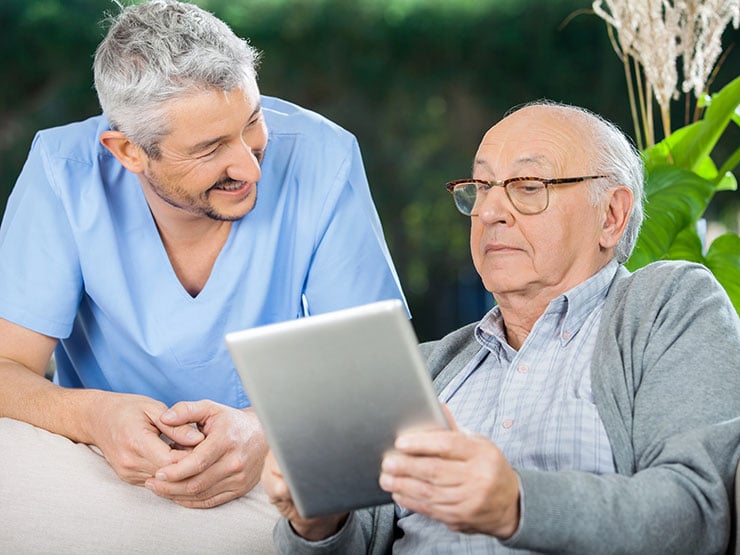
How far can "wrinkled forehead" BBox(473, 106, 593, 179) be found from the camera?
5.40 feet

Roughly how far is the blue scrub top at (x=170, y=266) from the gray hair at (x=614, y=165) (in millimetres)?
474

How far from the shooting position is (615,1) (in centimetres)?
273

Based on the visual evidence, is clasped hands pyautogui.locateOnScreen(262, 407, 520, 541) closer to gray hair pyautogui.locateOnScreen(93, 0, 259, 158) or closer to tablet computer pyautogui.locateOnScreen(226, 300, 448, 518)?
tablet computer pyautogui.locateOnScreen(226, 300, 448, 518)

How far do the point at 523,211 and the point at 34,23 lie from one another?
189 inches

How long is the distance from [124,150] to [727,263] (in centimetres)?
140

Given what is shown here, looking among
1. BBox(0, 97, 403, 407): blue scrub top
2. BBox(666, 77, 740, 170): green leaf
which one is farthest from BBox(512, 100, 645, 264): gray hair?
BBox(666, 77, 740, 170): green leaf

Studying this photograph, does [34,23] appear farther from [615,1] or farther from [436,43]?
[615,1]

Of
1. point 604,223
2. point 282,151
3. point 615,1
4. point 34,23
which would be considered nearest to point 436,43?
point 34,23

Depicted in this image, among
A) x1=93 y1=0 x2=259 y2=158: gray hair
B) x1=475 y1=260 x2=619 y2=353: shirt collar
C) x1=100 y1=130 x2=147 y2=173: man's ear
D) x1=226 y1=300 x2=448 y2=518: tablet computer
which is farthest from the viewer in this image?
x1=100 y1=130 x2=147 y2=173: man's ear

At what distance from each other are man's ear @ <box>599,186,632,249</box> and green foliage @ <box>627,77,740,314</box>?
596 millimetres

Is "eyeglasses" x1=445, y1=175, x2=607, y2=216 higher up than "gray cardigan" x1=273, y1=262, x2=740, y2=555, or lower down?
higher up

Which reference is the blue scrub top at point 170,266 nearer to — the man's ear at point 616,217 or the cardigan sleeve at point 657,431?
the man's ear at point 616,217

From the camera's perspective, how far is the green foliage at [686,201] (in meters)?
2.34

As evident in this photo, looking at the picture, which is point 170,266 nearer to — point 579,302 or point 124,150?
point 124,150
